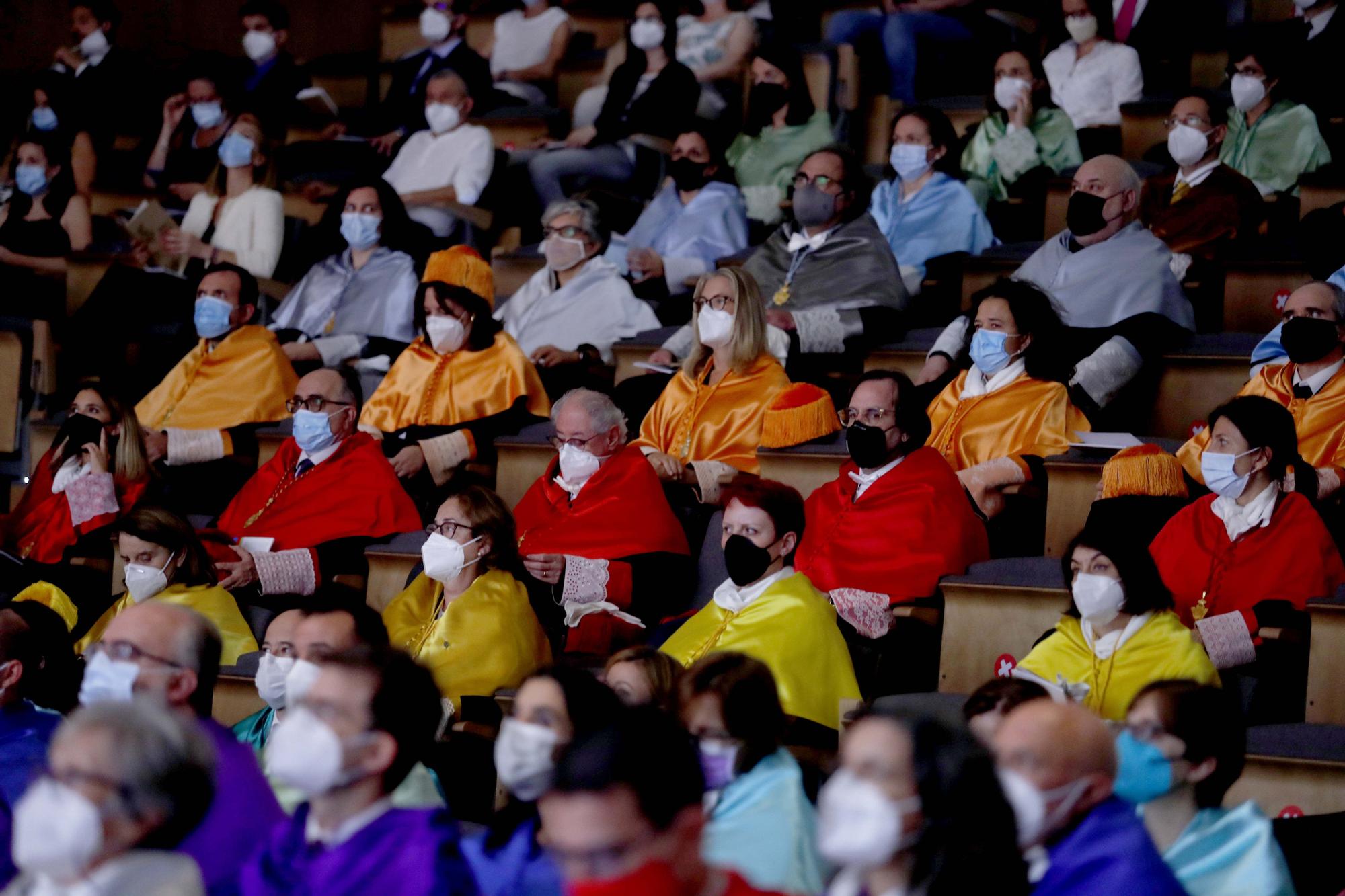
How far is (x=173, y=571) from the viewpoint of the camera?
3.87m

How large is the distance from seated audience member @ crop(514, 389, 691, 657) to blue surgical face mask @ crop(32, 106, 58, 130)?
3.36m

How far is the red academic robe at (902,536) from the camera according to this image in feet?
11.9

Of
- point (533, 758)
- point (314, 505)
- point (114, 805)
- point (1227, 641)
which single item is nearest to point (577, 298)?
point (314, 505)

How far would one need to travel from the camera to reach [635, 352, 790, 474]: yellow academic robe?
4.26 meters

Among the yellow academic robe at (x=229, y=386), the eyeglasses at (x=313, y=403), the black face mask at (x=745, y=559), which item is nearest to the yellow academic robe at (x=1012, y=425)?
the black face mask at (x=745, y=559)

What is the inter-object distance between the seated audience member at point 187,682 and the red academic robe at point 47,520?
1.81 m

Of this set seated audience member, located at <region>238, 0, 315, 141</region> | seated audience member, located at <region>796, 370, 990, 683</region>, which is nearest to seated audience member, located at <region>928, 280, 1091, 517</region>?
seated audience member, located at <region>796, 370, 990, 683</region>

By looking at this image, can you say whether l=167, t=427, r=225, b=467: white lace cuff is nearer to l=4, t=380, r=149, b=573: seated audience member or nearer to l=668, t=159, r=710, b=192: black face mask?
l=4, t=380, r=149, b=573: seated audience member

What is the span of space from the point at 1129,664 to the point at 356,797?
1.37 m

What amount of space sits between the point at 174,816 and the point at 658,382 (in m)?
2.71

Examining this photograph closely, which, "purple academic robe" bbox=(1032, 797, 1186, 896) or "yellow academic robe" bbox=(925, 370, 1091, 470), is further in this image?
"yellow academic robe" bbox=(925, 370, 1091, 470)

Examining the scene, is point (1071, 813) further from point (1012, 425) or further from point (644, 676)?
point (1012, 425)

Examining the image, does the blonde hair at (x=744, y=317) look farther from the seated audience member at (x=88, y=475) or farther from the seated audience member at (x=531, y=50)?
the seated audience member at (x=531, y=50)

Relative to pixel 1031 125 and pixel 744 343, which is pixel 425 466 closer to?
pixel 744 343
